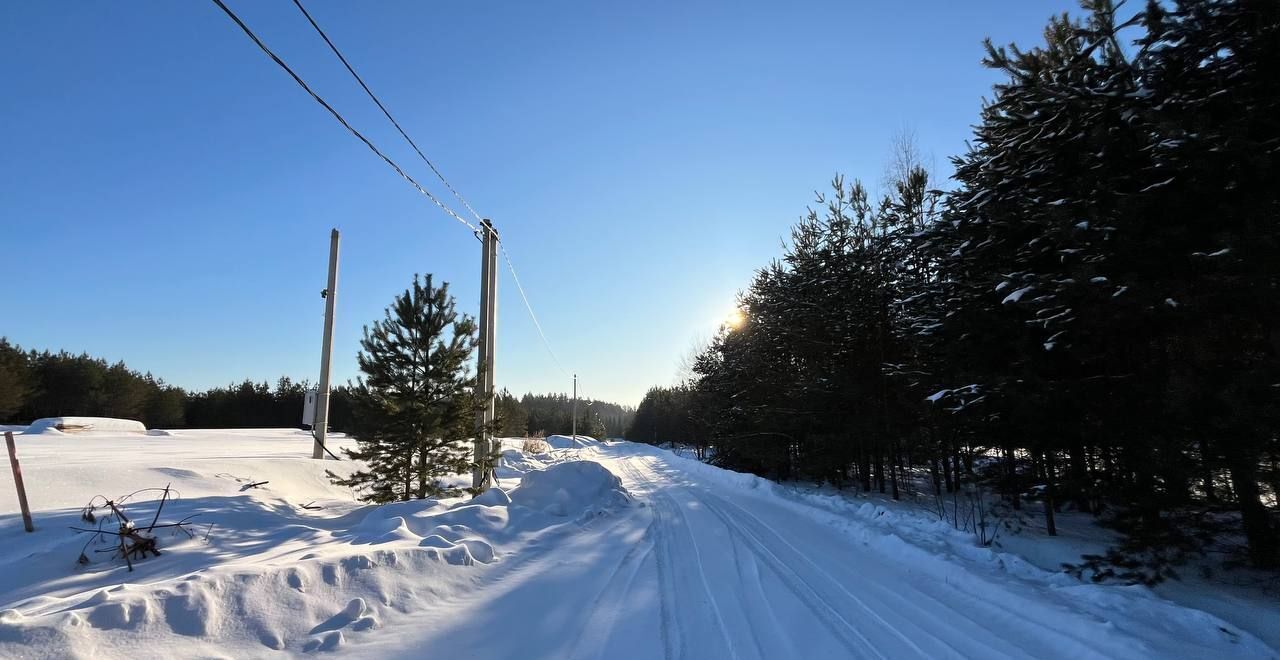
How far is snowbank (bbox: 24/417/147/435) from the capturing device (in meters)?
23.6

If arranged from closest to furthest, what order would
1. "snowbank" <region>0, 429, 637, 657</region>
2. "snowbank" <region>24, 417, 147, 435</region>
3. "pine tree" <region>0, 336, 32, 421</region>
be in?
"snowbank" <region>0, 429, 637, 657</region> < "snowbank" <region>24, 417, 147, 435</region> < "pine tree" <region>0, 336, 32, 421</region>

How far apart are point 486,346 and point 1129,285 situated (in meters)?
12.7

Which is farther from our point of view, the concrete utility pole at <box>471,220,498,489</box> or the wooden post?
the concrete utility pole at <box>471,220,498,489</box>

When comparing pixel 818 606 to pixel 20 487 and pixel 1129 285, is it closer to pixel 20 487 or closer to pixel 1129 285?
pixel 1129 285

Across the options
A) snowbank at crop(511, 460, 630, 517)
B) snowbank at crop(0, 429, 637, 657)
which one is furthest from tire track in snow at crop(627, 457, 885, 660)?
snowbank at crop(511, 460, 630, 517)

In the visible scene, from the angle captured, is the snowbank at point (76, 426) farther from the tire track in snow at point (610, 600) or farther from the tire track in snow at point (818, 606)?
the tire track in snow at point (818, 606)

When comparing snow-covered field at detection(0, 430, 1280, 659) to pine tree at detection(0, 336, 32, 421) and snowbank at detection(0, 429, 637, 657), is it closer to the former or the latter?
snowbank at detection(0, 429, 637, 657)

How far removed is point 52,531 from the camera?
225 inches

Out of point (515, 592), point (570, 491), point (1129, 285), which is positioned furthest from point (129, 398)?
point (1129, 285)

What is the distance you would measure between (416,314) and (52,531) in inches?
252

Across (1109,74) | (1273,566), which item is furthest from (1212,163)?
(1273,566)

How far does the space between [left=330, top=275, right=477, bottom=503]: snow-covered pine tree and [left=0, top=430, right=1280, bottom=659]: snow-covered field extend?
1.78 meters

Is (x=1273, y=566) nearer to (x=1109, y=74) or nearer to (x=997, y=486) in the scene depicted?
(x=997, y=486)

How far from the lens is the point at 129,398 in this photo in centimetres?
4728
